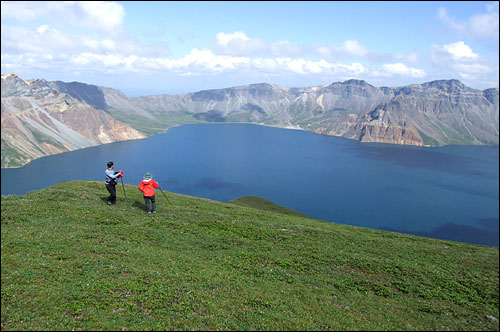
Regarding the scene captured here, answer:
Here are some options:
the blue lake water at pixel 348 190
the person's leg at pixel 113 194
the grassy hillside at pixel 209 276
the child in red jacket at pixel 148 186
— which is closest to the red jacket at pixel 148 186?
the child in red jacket at pixel 148 186

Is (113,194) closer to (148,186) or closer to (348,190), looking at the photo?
(148,186)

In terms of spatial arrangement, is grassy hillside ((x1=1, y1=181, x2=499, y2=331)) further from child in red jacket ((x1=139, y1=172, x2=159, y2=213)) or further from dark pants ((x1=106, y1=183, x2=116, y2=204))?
child in red jacket ((x1=139, y1=172, x2=159, y2=213))

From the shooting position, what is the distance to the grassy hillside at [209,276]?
40.9 feet

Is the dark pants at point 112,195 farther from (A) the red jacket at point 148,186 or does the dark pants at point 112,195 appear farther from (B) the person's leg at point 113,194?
(A) the red jacket at point 148,186

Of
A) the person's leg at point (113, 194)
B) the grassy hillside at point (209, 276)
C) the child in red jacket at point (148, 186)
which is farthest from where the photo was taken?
the person's leg at point (113, 194)

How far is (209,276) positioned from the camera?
16.7m

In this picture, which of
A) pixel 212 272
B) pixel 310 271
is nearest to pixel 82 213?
pixel 212 272

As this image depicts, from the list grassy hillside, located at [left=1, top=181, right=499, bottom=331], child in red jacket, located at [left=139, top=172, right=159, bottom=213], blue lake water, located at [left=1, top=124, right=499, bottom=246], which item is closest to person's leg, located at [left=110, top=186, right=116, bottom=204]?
grassy hillside, located at [left=1, top=181, right=499, bottom=331]

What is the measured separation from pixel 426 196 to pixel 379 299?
155 metres

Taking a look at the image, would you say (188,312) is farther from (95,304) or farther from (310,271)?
(310,271)

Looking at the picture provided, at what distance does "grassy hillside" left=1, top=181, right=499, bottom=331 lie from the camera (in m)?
12.5

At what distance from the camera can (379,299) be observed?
17.8 metres

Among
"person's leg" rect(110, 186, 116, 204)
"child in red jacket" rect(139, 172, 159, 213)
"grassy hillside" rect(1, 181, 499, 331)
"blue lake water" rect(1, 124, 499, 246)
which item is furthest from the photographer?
"blue lake water" rect(1, 124, 499, 246)

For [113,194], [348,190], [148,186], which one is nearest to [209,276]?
[148,186]
